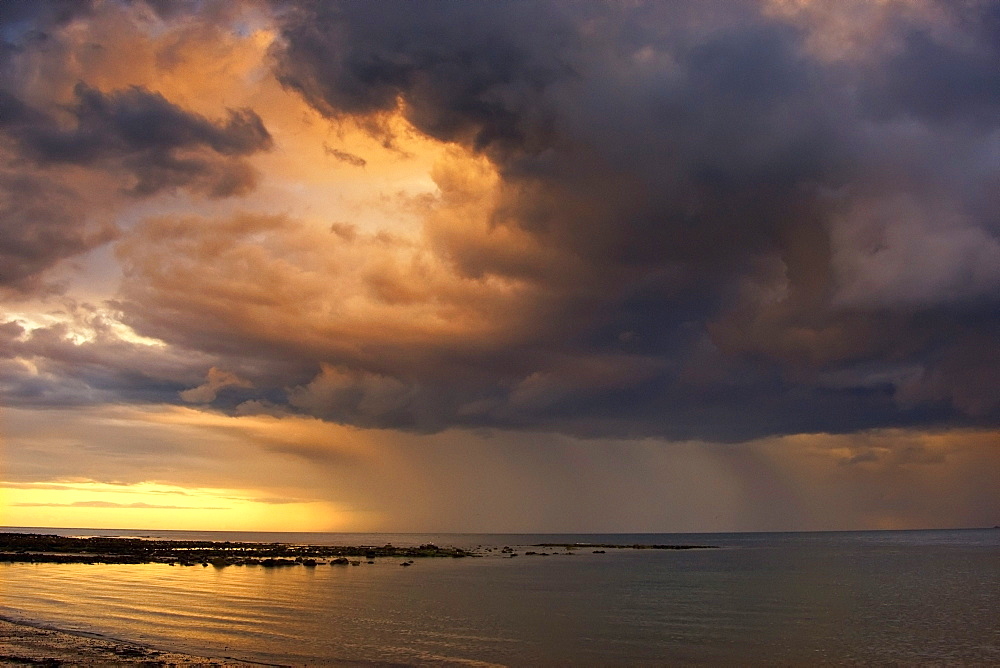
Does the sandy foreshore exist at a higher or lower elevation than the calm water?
higher

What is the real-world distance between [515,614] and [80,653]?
107 ft

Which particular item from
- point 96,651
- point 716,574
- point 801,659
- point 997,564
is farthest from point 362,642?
point 997,564

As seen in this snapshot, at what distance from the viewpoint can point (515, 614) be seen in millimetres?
60188

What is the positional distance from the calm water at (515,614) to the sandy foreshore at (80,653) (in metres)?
2.31

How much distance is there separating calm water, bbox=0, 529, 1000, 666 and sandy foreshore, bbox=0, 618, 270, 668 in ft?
7.57

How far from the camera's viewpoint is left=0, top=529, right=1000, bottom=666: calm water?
143 ft

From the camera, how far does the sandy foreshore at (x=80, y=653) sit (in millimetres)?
35375

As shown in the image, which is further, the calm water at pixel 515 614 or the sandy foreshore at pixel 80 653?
the calm water at pixel 515 614

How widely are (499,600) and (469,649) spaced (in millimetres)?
27092

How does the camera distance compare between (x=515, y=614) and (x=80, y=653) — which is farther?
(x=515, y=614)

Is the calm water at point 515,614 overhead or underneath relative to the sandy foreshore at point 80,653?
underneath

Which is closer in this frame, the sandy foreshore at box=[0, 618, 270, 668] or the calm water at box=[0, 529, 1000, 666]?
the sandy foreshore at box=[0, 618, 270, 668]

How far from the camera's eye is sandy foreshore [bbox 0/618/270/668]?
1393 inches

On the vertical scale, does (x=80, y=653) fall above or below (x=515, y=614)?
above
